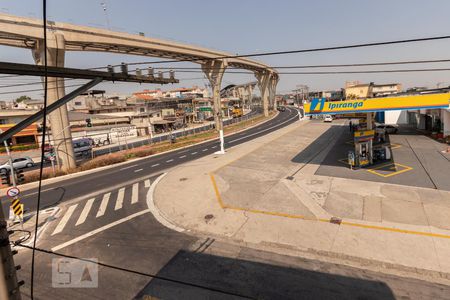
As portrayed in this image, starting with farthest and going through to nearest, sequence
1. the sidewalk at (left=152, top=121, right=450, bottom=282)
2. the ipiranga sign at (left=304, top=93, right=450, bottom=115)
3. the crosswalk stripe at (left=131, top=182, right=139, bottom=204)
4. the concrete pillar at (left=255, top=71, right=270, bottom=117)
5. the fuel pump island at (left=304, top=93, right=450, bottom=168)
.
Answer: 1. the concrete pillar at (left=255, top=71, right=270, bottom=117)
2. the crosswalk stripe at (left=131, top=182, right=139, bottom=204)
3. the fuel pump island at (left=304, top=93, right=450, bottom=168)
4. the ipiranga sign at (left=304, top=93, right=450, bottom=115)
5. the sidewalk at (left=152, top=121, right=450, bottom=282)

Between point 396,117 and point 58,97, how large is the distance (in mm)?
49005

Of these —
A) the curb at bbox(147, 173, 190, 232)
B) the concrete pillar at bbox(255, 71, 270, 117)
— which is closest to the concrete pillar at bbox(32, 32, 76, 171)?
the curb at bbox(147, 173, 190, 232)

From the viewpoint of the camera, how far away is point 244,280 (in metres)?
8.53

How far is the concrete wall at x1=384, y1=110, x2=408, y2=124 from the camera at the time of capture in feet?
134

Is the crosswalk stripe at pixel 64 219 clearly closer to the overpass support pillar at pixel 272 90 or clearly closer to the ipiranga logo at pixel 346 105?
the ipiranga logo at pixel 346 105

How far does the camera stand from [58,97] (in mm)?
26047

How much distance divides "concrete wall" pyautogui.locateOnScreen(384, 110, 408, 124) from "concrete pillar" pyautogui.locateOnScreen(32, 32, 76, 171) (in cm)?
4698

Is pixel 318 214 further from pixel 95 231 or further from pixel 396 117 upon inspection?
pixel 396 117

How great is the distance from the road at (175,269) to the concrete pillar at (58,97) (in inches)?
607

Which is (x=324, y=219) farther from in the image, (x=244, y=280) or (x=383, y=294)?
(x=244, y=280)

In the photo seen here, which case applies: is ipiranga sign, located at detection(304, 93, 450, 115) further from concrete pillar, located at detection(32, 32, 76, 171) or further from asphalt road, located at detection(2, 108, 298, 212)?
concrete pillar, located at detection(32, 32, 76, 171)

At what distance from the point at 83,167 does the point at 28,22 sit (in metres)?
15.5

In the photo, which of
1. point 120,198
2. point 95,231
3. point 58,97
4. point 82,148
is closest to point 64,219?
point 95,231

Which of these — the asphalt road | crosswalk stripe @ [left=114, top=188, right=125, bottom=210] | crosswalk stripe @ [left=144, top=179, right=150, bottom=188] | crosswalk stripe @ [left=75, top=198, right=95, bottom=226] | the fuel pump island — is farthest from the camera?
crosswalk stripe @ [left=144, top=179, right=150, bottom=188]
